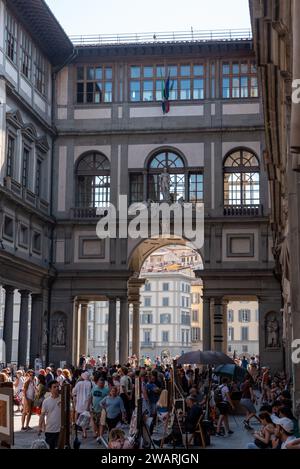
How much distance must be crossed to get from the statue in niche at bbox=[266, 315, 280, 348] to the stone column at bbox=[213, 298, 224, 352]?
8.45 ft

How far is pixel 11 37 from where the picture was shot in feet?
133

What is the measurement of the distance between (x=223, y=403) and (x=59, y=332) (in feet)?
79.4

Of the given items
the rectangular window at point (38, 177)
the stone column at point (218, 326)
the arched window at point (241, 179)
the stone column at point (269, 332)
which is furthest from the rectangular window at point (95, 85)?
the stone column at point (269, 332)

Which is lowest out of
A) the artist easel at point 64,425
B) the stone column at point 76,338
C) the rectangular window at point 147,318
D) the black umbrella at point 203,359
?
the artist easel at point 64,425

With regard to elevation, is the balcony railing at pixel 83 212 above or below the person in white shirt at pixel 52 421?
above

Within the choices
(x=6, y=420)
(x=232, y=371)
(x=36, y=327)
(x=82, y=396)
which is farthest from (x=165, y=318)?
(x=6, y=420)

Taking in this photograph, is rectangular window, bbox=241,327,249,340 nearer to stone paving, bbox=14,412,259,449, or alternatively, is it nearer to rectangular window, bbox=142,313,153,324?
rectangular window, bbox=142,313,153,324

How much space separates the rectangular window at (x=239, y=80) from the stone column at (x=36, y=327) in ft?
51.9

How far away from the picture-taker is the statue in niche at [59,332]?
4612cm

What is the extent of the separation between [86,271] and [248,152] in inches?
452

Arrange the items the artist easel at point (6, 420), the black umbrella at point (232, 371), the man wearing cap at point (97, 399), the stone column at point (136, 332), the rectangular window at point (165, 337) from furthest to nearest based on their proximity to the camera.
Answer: the rectangular window at point (165, 337) < the stone column at point (136, 332) < the black umbrella at point (232, 371) < the man wearing cap at point (97, 399) < the artist easel at point (6, 420)

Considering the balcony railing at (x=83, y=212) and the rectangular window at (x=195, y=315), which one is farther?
the rectangular window at (x=195, y=315)

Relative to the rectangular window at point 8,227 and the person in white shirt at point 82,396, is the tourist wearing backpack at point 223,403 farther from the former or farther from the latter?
the rectangular window at point 8,227

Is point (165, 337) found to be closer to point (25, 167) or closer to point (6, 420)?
point (25, 167)
